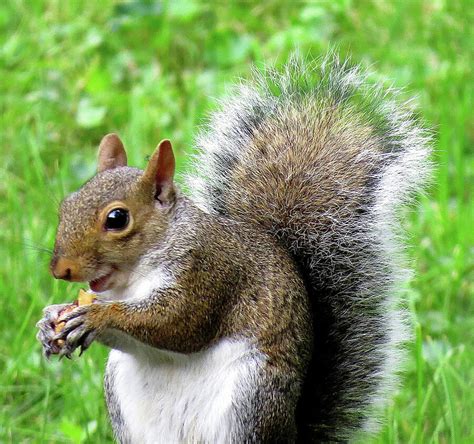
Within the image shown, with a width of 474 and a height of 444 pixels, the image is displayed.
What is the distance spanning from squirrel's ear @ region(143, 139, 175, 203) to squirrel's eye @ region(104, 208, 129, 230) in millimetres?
65

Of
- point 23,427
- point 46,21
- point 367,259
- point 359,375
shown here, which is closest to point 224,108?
point 367,259

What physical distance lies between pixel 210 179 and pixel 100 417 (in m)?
0.51

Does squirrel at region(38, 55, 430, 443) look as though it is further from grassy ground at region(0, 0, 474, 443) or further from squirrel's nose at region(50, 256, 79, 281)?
grassy ground at region(0, 0, 474, 443)

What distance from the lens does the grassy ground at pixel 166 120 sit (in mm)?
2281

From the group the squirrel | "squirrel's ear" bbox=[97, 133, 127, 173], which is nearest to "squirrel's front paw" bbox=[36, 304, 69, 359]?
the squirrel

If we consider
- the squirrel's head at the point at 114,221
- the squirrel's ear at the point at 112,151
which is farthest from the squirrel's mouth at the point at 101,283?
the squirrel's ear at the point at 112,151

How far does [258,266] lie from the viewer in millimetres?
1815

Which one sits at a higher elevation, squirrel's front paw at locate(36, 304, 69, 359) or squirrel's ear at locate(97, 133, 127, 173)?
squirrel's ear at locate(97, 133, 127, 173)

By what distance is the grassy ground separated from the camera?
2.28m

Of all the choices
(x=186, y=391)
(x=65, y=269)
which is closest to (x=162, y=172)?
(x=65, y=269)

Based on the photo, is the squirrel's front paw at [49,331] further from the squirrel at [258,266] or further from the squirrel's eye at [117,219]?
the squirrel's eye at [117,219]

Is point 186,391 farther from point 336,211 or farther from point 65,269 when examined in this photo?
point 336,211

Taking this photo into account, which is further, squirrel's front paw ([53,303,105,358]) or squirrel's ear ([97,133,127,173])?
squirrel's ear ([97,133,127,173])

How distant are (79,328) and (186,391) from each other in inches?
7.7
